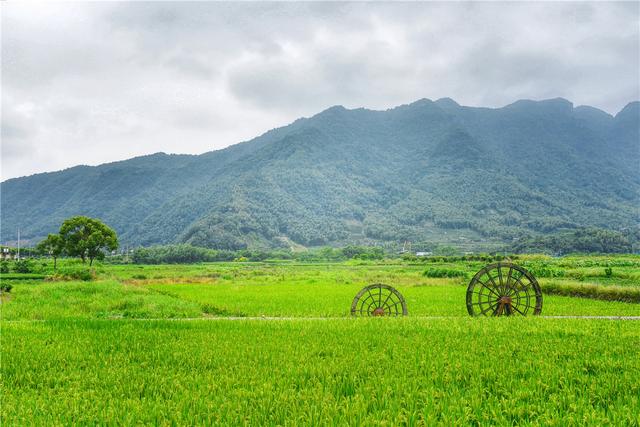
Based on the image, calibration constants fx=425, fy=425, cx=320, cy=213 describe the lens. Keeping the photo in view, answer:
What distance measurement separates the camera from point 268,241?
199875 millimetres

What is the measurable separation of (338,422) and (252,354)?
3.88m

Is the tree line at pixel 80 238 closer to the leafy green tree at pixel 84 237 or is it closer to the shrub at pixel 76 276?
the leafy green tree at pixel 84 237

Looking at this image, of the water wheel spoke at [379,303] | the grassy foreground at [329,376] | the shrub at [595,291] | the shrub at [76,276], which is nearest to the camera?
the grassy foreground at [329,376]

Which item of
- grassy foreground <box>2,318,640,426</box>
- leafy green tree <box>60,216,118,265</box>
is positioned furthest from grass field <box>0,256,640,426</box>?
leafy green tree <box>60,216,118,265</box>

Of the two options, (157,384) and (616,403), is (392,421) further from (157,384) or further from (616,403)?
(157,384)

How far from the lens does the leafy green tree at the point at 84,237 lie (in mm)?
66250

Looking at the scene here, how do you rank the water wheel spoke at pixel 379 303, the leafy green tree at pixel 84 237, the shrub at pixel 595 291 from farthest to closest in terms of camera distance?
the leafy green tree at pixel 84 237
the shrub at pixel 595 291
the water wheel spoke at pixel 379 303

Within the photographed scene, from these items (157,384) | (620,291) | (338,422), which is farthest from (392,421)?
(620,291)

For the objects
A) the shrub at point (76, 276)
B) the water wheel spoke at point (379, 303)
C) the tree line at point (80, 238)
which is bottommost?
the shrub at point (76, 276)

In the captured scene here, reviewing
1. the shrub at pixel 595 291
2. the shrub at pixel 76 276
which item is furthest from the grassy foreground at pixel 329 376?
the shrub at pixel 76 276

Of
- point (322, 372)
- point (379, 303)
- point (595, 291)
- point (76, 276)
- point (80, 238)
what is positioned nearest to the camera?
point (322, 372)

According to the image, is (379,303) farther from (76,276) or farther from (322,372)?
(76,276)

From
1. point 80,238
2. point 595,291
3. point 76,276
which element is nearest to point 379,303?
point 595,291

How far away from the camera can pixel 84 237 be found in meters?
67.4
